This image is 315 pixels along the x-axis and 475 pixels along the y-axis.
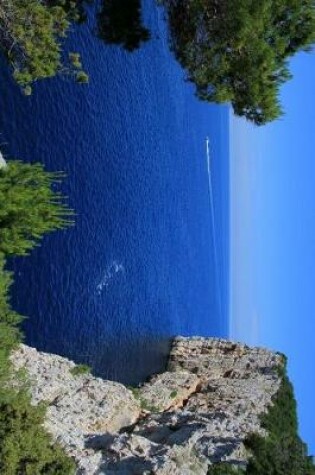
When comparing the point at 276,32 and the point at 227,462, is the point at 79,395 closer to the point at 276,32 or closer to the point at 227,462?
the point at 227,462

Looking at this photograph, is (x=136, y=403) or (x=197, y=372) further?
(x=197, y=372)

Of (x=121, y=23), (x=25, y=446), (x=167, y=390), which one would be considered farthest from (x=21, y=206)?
(x=167, y=390)

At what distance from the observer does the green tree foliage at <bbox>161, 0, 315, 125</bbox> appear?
22422 mm

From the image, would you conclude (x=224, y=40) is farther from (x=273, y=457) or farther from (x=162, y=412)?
(x=162, y=412)

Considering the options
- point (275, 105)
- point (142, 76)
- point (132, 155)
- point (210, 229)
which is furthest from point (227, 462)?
point (210, 229)

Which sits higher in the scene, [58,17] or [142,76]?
[142,76]

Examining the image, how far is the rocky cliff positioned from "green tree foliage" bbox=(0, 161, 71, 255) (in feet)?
22.4

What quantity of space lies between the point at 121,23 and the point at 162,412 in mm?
18143

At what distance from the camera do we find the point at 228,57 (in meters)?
23.6

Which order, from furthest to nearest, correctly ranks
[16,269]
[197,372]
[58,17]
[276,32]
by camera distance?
[197,372] < [16,269] < [276,32] < [58,17]

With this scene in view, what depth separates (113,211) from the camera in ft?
152

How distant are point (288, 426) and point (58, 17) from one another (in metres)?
20.1

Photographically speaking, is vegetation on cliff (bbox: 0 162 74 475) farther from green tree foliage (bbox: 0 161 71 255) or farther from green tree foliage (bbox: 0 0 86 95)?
green tree foliage (bbox: 0 0 86 95)

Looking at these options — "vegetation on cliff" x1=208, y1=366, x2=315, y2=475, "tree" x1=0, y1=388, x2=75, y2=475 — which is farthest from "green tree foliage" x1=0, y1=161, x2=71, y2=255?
"vegetation on cliff" x1=208, y1=366, x2=315, y2=475
